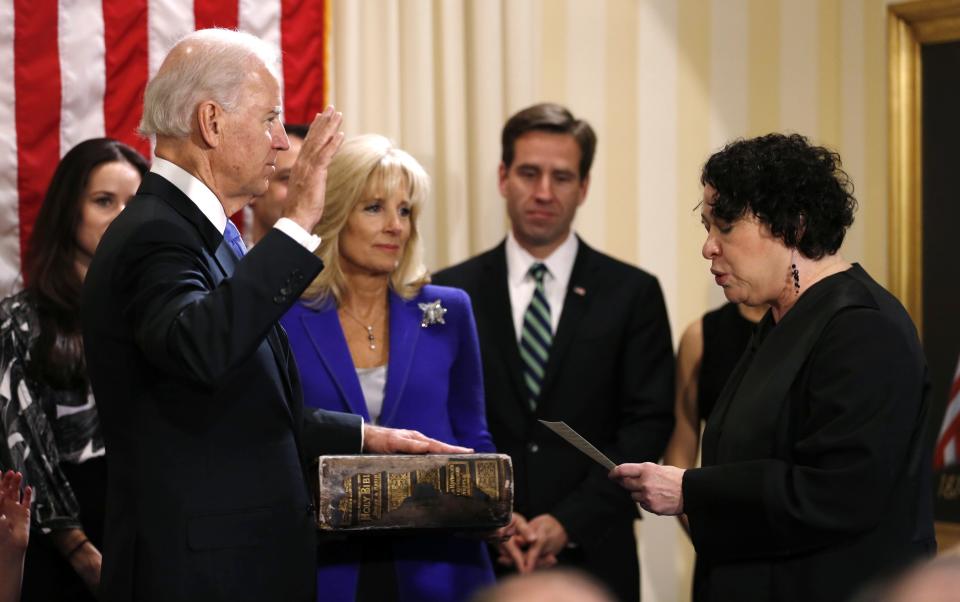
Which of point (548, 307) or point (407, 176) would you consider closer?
point (407, 176)

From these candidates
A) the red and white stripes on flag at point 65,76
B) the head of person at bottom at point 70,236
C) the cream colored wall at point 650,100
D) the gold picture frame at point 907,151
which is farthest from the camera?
the gold picture frame at point 907,151

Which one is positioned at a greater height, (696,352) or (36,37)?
(36,37)

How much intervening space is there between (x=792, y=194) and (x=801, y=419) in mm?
445

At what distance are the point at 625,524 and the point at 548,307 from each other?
2.30ft

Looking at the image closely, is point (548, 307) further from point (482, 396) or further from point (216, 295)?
point (216, 295)

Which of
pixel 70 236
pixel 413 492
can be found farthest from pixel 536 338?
pixel 70 236

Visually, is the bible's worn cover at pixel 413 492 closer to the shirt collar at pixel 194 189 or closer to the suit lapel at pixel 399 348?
the suit lapel at pixel 399 348

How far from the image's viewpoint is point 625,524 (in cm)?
396

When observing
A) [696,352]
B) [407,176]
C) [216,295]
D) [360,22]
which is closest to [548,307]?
[696,352]

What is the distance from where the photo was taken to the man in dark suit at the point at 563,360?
3.86 m

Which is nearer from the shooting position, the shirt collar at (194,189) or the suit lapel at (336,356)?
the shirt collar at (194,189)

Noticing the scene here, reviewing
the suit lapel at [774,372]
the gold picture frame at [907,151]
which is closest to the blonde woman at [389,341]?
the suit lapel at [774,372]

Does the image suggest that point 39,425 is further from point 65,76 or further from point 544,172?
point 544,172

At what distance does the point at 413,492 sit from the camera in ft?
9.35
